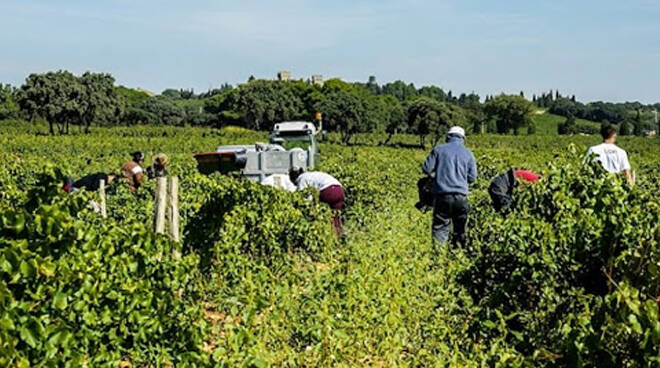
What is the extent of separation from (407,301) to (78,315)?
2.76 metres

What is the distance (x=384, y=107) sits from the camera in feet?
257

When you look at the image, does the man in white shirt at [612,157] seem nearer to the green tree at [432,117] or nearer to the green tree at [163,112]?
the green tree at [432,117]

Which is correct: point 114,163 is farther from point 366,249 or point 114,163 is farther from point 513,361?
point 513,361

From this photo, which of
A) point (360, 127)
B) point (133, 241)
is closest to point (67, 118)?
point (360, 127)

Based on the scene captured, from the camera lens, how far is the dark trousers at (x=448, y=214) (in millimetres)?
9055

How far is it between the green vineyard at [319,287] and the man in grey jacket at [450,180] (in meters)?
0.41

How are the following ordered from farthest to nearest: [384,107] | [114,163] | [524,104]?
[524,104]
[384,107]
[114,163]

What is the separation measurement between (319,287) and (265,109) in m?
75.8

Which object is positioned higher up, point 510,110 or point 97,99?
point 97,99

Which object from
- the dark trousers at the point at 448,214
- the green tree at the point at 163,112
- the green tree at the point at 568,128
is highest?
the green tree at the point at 163,112

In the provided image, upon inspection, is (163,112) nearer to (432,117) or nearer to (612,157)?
(432,117)

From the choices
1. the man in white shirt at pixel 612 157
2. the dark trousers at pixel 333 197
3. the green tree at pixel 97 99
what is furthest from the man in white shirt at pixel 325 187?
the green tree at pixel 97 99

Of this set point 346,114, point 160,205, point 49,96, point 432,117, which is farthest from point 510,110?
point 160,205

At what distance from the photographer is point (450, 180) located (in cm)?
905
